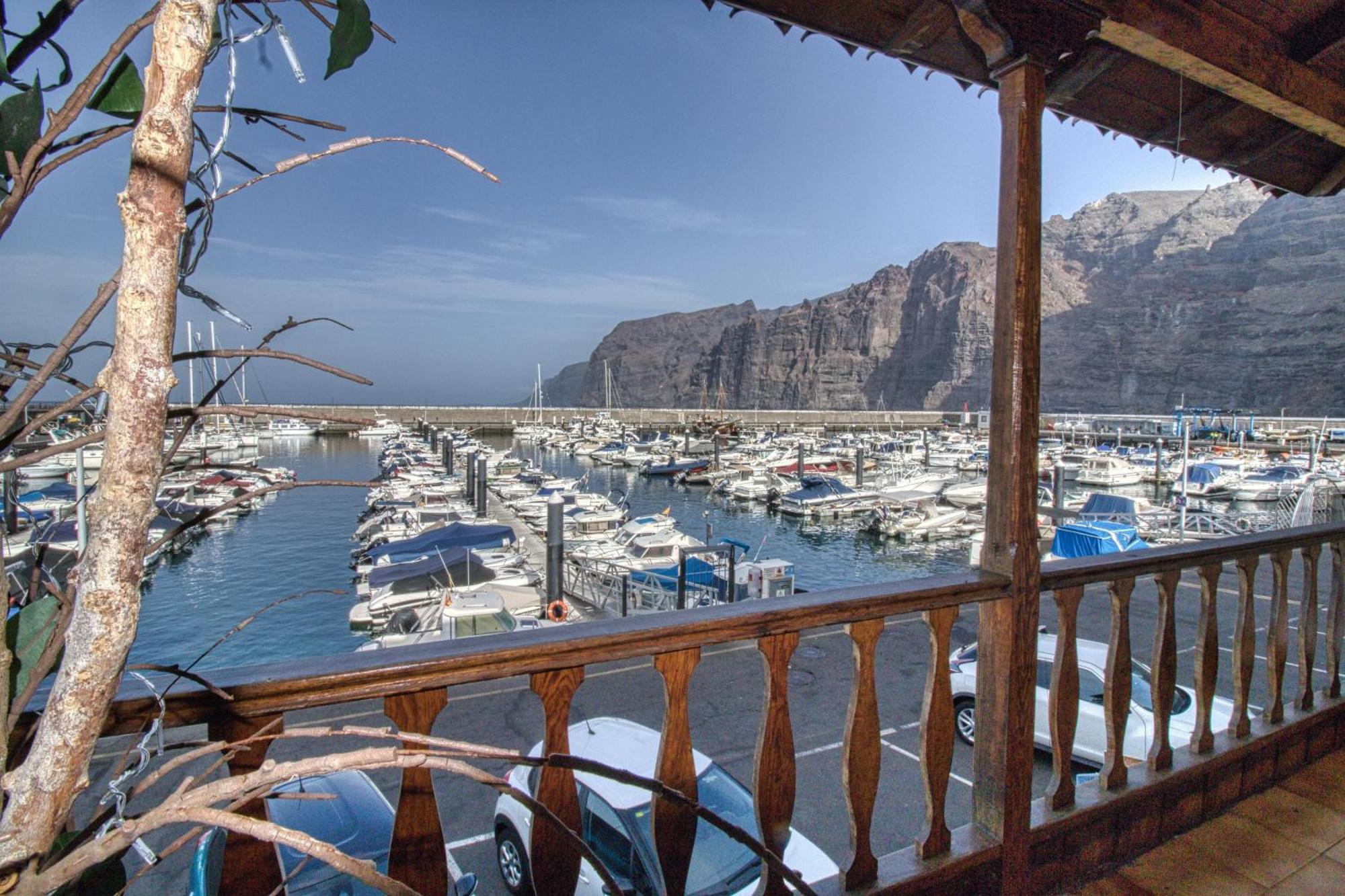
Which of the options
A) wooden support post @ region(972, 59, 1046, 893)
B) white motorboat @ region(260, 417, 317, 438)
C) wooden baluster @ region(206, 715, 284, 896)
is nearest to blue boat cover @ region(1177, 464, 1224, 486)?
wooden support post @ region(972, 59, 1046, 893)

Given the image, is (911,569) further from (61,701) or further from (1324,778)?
(61,701)

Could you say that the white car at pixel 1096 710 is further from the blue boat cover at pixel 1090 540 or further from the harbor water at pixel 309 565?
the blue boat cover at pixel 1090 540

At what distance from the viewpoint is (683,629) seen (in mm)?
1408

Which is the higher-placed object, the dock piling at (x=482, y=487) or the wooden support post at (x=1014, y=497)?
the wooden support post at (x=1014, y=497)

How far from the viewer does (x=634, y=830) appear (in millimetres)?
2865

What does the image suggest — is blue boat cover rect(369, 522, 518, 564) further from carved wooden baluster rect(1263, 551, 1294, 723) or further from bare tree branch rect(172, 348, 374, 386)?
bare tree branch rect(172, 348, 374, 386)

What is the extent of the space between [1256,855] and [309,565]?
65.4 feet

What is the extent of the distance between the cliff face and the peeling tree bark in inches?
1784

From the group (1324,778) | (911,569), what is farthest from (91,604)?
(911,569)

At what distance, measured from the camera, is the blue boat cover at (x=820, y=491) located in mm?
25663

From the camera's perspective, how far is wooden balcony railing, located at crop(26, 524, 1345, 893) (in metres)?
1.15

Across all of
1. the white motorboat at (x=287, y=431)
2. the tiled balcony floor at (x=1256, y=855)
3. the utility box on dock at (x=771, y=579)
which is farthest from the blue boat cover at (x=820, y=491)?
the white motorboat at (x=287, y=431)

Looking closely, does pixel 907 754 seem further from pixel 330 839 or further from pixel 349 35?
pixel 349 35

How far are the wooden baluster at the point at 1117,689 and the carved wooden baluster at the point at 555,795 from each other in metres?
1.73
